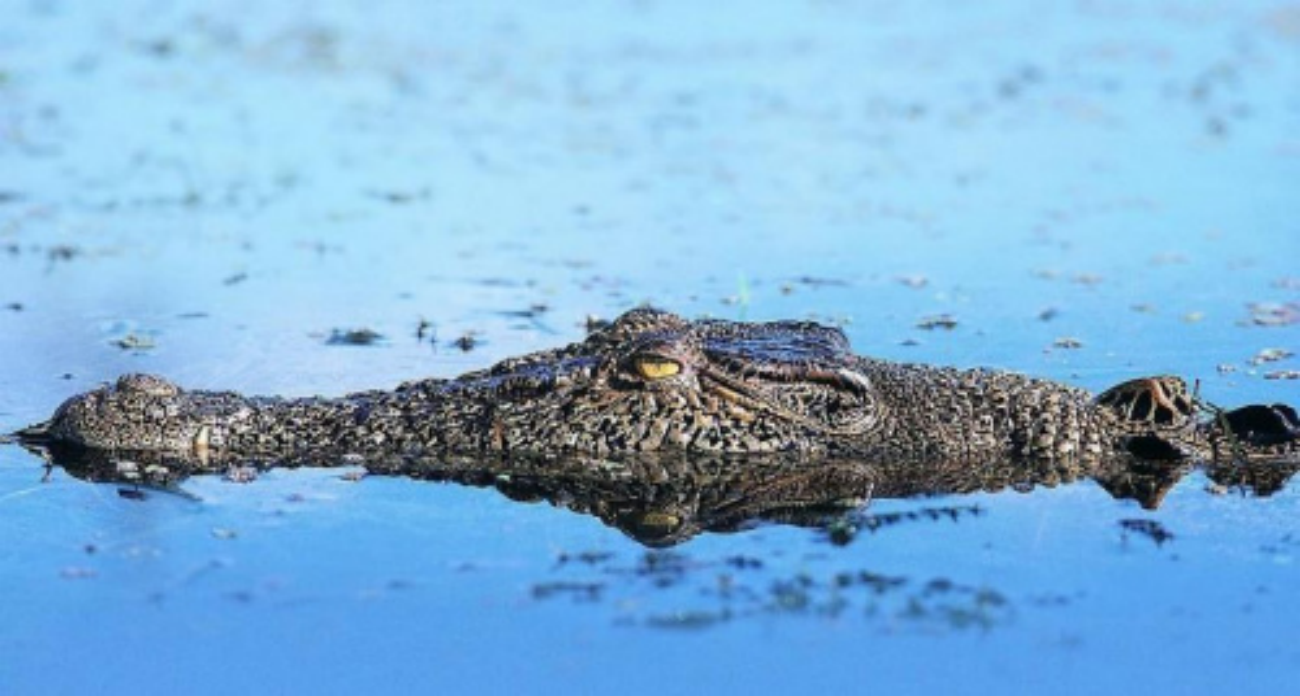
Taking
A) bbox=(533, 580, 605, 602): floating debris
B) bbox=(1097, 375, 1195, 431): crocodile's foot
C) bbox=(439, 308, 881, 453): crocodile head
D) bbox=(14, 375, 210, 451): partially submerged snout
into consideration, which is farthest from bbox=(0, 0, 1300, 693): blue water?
bbox=(439, 308, 881, 453): crocodile head

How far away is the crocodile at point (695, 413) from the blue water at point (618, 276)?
0.37 m

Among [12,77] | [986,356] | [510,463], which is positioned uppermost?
[12,77]

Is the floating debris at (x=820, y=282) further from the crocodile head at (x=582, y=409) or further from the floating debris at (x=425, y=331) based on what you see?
the crocodile head at (x=582, y=409)

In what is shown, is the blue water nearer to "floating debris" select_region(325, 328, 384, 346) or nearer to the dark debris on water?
the dark debris on water

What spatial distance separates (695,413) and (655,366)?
11.0 inches

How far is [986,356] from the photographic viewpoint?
37.3 feet

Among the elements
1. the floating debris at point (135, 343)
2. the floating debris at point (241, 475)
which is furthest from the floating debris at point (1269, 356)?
the floating debris at point (135, 343)

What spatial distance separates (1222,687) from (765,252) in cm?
816

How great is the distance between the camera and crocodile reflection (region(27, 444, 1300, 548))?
27.6 feet

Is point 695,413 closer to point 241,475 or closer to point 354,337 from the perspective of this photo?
point 241,475

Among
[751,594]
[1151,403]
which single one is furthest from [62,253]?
[751,594]

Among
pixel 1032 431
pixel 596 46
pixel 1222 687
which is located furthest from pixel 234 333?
pixel 596 46

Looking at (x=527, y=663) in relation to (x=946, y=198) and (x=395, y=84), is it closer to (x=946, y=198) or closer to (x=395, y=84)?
(x=946, y=198)

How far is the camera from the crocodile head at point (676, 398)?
8.80m
